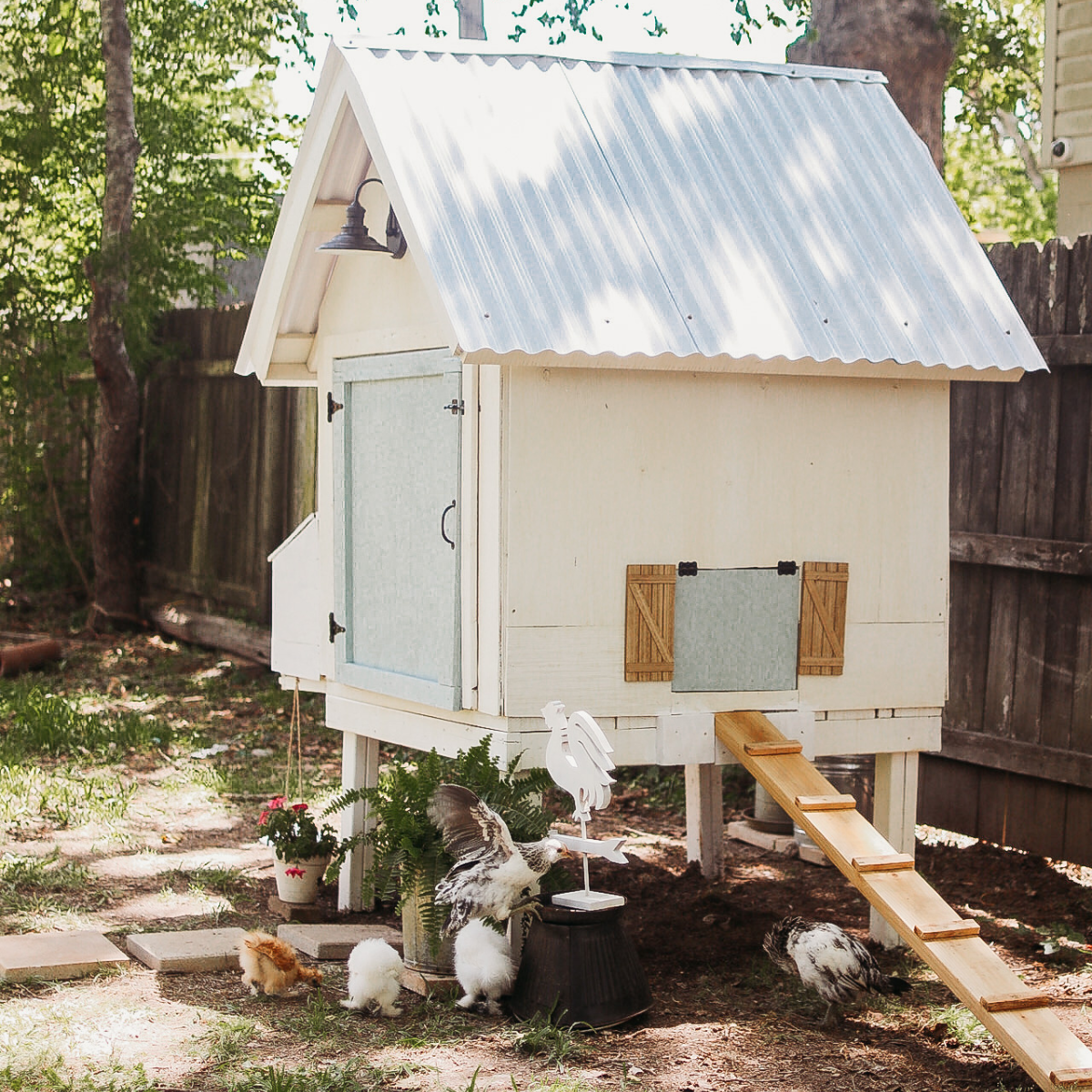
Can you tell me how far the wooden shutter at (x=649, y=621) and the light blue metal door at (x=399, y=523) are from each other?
0.56 m

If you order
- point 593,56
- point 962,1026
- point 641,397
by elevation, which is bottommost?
point 962,1026

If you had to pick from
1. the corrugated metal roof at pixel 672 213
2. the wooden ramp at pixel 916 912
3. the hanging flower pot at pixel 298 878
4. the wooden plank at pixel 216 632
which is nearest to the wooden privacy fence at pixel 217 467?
the wooden plank at pixel 216 632

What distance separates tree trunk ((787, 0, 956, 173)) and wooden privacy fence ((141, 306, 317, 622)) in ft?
13.6

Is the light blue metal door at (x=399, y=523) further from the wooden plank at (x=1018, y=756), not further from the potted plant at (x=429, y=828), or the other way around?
the wooden plank at (x=1018, y=756)

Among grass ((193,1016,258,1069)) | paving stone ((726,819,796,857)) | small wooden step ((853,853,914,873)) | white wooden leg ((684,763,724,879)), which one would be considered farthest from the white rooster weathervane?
paving stone ((726,819,796,857))

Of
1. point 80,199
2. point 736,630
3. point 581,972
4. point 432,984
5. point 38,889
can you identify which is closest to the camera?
point 581,972

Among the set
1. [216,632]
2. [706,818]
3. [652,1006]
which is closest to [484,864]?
[652,1006]

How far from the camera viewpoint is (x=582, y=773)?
4.37 meters

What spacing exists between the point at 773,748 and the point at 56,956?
240cm

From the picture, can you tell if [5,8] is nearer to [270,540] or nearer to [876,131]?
[270,540]

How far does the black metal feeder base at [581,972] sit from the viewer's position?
14.2 feet

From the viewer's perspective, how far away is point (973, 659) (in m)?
6.58

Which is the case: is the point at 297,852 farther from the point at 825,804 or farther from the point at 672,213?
the point at 672,213

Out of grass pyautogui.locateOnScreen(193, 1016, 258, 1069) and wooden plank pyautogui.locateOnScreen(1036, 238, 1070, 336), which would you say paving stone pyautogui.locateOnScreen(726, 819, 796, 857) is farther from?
grass pyautogui.locateOnScreen(193, 1016, 258, 1069)
